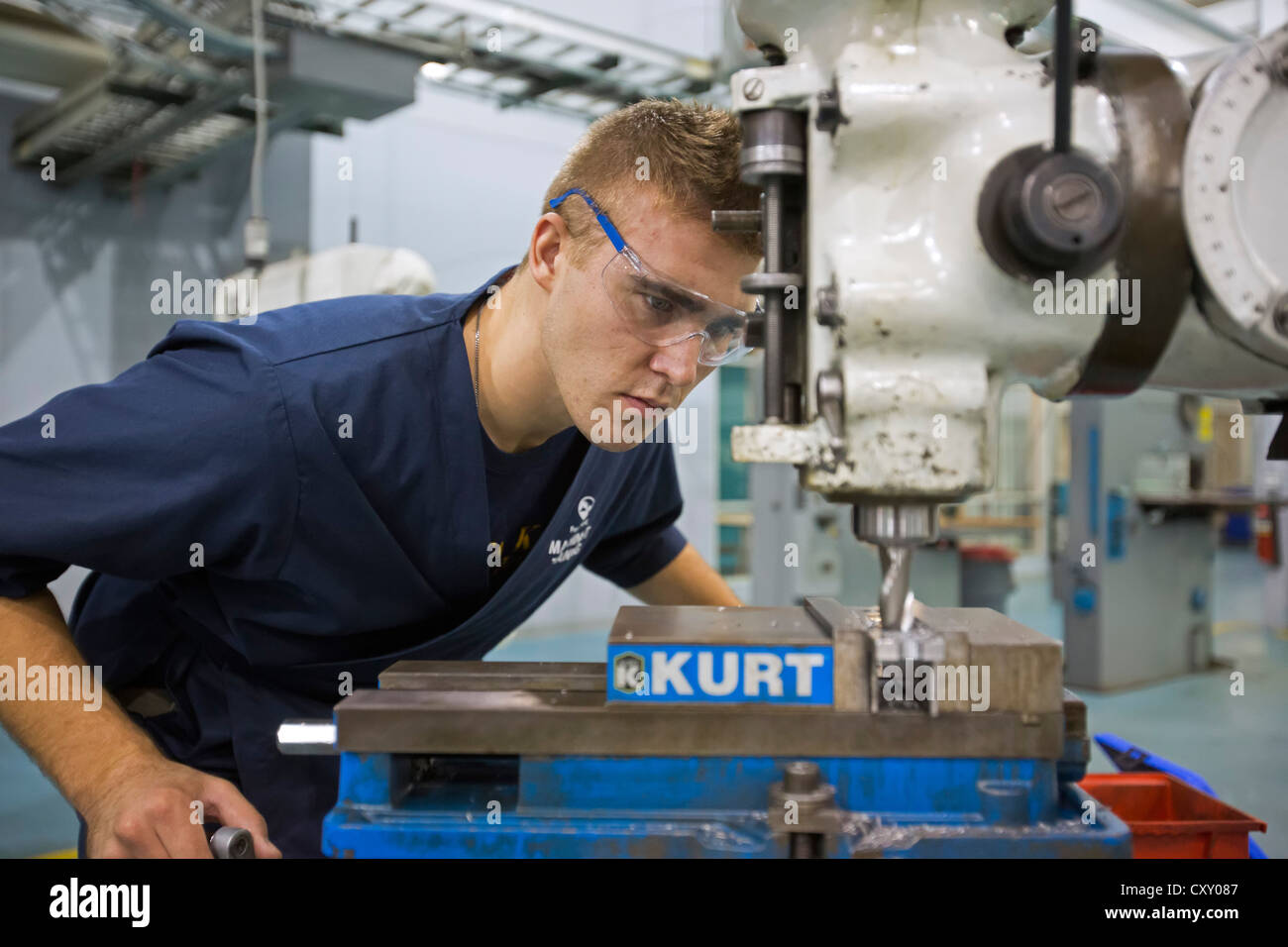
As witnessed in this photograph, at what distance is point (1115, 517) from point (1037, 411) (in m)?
4.86

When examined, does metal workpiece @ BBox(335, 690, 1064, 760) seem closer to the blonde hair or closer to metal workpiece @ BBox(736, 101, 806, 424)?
metal workpiece @ BBox(736, 101, 806, 424)

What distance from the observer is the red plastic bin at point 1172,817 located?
951mm

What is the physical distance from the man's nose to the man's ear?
0.18 metres

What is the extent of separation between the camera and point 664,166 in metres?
1.03

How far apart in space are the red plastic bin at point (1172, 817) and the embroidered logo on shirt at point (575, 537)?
0.71m

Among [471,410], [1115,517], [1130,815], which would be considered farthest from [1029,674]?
[1115,517]

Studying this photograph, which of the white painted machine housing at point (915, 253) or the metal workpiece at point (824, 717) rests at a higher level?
the white painted machine housing at point (915, 253)

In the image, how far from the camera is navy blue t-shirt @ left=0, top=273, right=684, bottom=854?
943 mm

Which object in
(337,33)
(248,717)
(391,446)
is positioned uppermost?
(337,33)

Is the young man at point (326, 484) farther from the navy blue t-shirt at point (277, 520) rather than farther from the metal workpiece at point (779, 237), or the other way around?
the metal workpiece at point (779, 237)

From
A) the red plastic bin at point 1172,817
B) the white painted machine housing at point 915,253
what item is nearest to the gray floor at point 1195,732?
the red plastic bin at point 1172,817

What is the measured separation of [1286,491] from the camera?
5.08 m

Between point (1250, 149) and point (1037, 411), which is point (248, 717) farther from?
point (1037, 411)

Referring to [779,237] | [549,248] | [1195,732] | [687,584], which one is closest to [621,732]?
[779,237]
